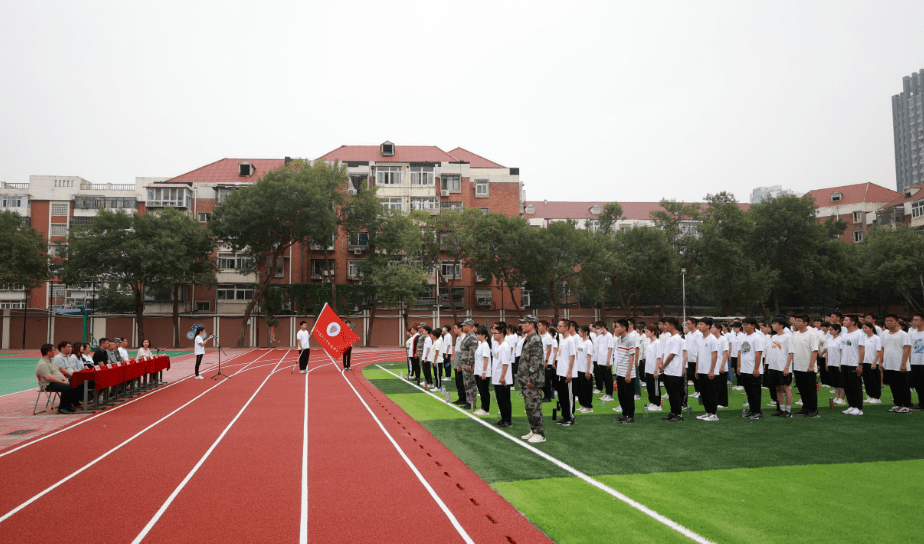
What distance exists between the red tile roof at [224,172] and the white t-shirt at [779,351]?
45832 millimetres

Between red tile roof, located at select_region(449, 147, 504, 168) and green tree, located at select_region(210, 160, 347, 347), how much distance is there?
1554 cm

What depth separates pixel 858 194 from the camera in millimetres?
60812

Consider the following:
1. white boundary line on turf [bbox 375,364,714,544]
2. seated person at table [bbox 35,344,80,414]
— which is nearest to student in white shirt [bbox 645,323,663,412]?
white boundary line on turf [bbox 375,364,714,544]

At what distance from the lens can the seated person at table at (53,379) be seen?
11773mm

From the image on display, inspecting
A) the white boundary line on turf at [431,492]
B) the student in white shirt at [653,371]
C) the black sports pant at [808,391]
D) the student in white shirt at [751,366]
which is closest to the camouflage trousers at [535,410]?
the white boundary line on turf at [431,492]

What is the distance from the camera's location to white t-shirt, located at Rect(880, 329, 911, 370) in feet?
35.4

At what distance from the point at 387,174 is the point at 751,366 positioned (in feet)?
134

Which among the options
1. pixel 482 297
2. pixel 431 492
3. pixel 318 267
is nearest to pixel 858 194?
pixel 482 297

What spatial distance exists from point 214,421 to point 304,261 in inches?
1479

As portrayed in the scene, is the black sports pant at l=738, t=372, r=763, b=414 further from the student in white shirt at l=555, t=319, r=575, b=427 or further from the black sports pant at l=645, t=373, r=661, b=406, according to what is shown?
Answer: the student in white shirt at l=555, t=319, r=575, b=427

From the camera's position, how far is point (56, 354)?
41.4ft

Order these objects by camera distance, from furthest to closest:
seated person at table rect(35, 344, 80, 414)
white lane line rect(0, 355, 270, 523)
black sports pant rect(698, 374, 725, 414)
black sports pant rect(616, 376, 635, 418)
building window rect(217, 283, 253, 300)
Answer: building window rect(217, 283, 253, 300)
seated person at table rect(35, 344, 80, 414)
black sports pant rect(698, 374, 725, 414)
black sports pant rect(616, 376, 635, 418)
white lane line rect(0, 355, 270, 523)

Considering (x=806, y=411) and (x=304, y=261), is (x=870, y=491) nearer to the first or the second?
(x=806, y=411)

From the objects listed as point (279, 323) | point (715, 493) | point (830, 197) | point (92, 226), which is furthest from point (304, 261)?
point (830, 197)
